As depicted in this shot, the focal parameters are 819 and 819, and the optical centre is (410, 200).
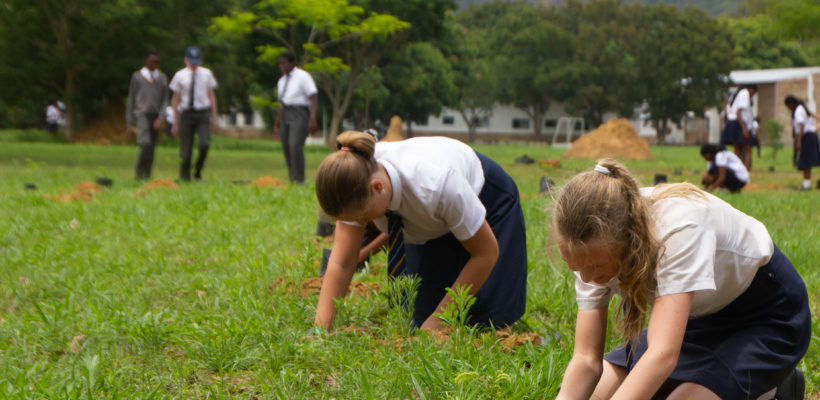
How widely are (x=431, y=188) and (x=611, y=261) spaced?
1.04 m

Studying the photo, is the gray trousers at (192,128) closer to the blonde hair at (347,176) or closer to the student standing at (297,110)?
the student standing at (297,110)

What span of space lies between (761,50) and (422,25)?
43.2 metres

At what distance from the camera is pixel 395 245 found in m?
3.87

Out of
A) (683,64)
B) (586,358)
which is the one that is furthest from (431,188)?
(683,64)

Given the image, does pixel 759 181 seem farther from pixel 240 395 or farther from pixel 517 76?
pixel 517 76

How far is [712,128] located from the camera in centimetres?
5772

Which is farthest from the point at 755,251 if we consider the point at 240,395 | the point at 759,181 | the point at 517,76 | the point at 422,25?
the point at 517,76

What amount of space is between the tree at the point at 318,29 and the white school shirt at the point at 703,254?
22.4m

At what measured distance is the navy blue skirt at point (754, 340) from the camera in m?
2.57

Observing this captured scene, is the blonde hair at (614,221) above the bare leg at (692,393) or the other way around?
above

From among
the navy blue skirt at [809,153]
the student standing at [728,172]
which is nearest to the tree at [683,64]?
the navy blue skirt at [809,153]

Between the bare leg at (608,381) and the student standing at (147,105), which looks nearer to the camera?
the bare leg at (608,381)

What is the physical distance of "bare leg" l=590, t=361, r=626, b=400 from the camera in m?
2.72

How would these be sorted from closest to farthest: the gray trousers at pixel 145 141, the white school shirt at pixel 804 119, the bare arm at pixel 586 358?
the bare arm at pixel 586 358 < the gray trousers at pixel 145 141 < the white school shirt at pixel 804 119
